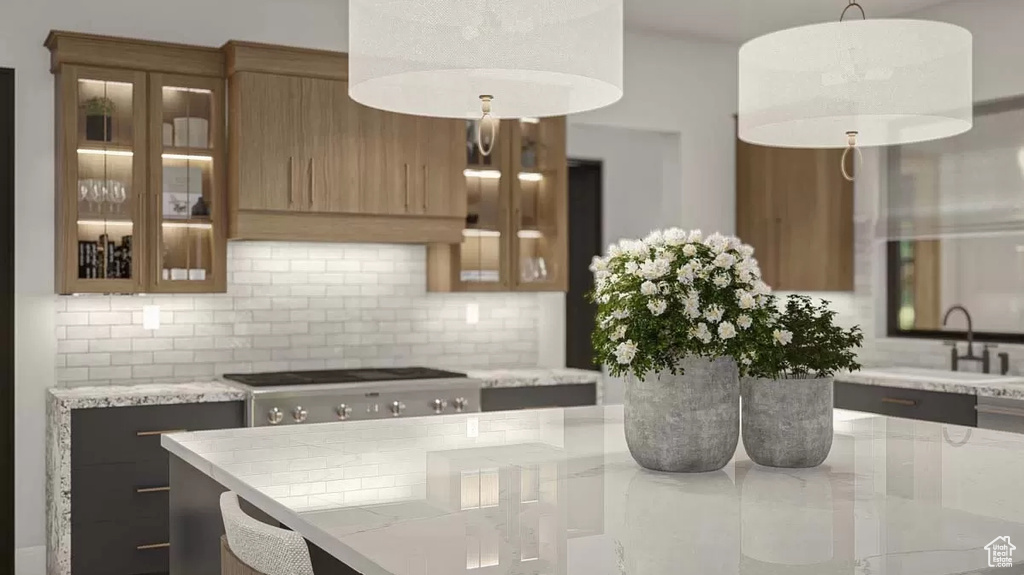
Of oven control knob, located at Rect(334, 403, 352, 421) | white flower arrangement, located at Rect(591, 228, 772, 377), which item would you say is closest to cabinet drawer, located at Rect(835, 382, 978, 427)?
oven control knob, located at Rect(334, 403, 352, 421)

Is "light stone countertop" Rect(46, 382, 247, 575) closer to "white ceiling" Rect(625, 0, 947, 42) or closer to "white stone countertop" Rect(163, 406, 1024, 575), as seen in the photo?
"white stone countertop" Rect(163, 406, 1024, 575)

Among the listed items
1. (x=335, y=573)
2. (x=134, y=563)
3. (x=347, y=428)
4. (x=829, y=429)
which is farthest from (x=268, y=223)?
(x=829, y=429)

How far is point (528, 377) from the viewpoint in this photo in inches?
212

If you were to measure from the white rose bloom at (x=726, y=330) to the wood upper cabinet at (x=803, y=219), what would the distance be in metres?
4.12

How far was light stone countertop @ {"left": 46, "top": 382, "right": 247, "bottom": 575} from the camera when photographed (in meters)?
4.40

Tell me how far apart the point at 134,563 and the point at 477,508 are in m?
3.14

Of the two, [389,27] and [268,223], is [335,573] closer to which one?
[389,27]

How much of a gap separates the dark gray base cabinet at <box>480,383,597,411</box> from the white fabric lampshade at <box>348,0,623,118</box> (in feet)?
9.92

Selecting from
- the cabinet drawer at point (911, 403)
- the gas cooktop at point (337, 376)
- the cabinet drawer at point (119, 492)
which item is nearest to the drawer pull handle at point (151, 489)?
the cabinet drawer at point (119, 492)

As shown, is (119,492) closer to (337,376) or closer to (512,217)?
(337,376)

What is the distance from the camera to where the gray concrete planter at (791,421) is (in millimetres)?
2359

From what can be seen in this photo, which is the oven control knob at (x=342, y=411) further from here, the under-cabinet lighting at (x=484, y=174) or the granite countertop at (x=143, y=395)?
the under-cabinet lighting at (x=484, y=174)

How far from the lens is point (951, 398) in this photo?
4.88 metres

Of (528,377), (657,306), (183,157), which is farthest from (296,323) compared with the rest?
(657,306)
